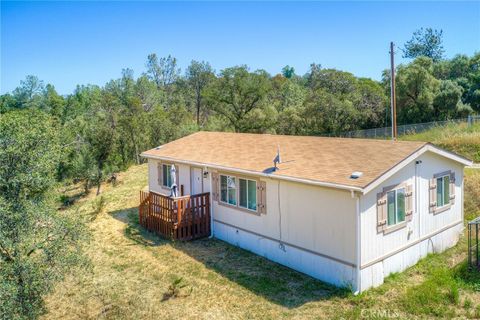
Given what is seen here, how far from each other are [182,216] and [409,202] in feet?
23.1

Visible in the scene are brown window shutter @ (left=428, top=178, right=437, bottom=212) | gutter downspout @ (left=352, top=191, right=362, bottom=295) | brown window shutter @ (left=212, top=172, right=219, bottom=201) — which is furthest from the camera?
brown window shutter @ (left=212, top=172, right=219, bottom=201)

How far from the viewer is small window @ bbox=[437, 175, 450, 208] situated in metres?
11.1

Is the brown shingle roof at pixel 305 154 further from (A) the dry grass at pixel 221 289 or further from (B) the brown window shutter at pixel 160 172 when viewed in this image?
(A) the dry grass at pixel 221 289

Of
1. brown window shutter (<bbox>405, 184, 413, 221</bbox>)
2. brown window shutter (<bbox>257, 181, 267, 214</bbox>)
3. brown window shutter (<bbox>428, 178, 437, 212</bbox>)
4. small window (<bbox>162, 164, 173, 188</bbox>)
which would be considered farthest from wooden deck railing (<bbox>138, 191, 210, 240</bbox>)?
brown window shutter (<bbox>428, 178, 437, 212</bbox>)

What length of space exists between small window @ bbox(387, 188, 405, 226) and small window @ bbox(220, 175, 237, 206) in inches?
186

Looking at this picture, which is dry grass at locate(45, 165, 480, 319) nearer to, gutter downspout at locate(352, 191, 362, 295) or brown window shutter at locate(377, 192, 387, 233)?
gutter downspout at locate(352, 191, 362, 295)

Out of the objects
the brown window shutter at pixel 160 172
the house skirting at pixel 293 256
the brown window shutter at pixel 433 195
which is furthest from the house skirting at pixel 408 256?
the brown window shutter at pixel 160 172

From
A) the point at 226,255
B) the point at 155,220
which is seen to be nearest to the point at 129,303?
the point at 226,255

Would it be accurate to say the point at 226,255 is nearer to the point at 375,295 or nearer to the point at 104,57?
the point at 375,295

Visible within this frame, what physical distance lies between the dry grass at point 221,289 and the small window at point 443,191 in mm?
1426

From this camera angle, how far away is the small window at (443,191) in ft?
36.5

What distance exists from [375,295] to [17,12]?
17.3 meters

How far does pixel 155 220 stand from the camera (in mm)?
13844

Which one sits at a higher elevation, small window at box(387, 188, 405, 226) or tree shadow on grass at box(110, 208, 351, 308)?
small window at box(387, 188, 405, 226)
